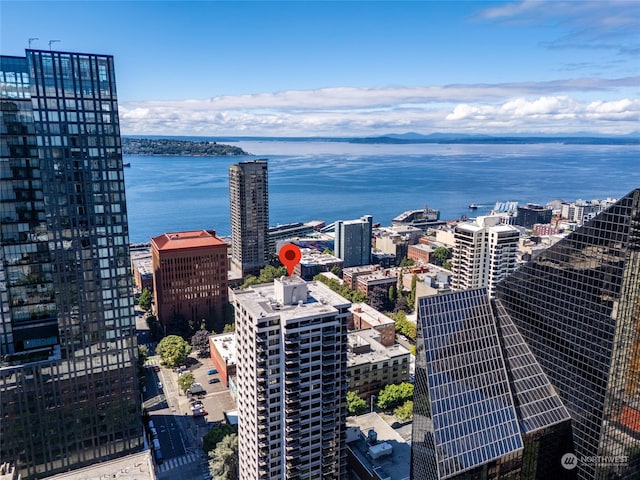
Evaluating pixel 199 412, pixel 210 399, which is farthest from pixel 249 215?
pixel 199 412

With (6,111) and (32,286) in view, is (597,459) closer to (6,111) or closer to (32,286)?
(32,286)

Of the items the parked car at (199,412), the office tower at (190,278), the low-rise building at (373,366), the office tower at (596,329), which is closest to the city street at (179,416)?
the parked car at (199,412)

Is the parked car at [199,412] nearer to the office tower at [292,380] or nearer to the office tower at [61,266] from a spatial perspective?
the office tower at [61,266]

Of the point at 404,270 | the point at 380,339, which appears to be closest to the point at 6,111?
the point at 380,339

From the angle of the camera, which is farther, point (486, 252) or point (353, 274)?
point (353, 274)

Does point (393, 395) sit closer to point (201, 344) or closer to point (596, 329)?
point (596, 329)

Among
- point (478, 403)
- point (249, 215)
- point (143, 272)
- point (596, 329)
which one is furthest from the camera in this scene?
point (249, 215)

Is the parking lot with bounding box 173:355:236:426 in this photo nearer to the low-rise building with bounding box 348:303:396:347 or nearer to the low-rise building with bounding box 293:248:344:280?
the low-rise building with bounding box 348:303:396:347
